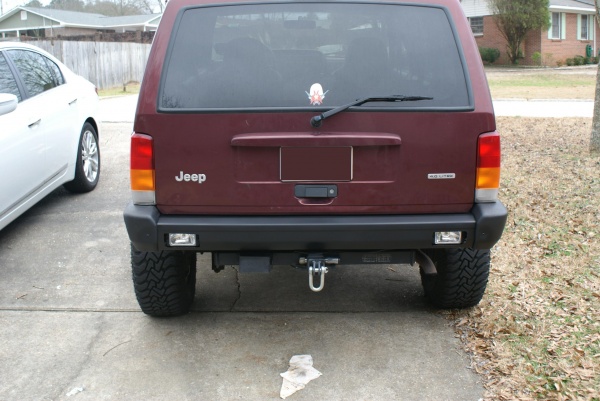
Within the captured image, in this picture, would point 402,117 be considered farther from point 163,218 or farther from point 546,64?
point 546,64

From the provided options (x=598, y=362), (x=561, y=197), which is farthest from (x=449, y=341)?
(x=561, y=197)

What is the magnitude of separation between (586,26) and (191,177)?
42.7 m

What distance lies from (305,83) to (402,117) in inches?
20.7

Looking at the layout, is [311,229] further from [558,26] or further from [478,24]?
[558,26]

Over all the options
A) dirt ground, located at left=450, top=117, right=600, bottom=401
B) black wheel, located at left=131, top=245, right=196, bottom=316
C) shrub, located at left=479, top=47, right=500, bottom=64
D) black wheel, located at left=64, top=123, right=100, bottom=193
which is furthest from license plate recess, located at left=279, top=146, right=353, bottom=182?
shrub, located at left=479, top=47, right=500, bottom=64

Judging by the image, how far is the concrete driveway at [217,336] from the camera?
368cm

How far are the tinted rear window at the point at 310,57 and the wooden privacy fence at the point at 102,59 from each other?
20244 millimetres

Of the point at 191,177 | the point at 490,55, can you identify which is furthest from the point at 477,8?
the point at 191,177

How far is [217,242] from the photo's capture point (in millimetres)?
3744

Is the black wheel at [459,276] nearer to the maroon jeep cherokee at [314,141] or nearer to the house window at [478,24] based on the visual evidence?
the maroon jeep cherokee at [314,141]

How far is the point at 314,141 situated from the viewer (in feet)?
12.0

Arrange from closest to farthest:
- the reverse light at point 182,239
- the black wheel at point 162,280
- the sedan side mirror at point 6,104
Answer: the reverse light at point 182,239
the black wheel at point 162,280
the sedan side mirror at point 6,104

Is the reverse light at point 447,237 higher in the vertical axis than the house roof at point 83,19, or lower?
lower

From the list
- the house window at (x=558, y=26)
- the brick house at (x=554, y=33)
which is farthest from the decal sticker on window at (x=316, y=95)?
the house window at (x=558, y=26)
